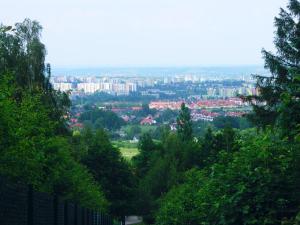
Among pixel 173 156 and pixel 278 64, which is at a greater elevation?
pixel 278 64

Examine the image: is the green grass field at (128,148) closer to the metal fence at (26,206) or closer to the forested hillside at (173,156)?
the forested hillside at (173,156)

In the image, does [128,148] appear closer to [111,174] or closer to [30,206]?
[111,174]

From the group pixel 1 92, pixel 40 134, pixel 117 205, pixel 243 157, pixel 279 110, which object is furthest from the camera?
pixel 117 205

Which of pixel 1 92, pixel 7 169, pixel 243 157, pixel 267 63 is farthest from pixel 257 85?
pixel 243 157

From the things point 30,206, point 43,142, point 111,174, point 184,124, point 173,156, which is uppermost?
point 30,206

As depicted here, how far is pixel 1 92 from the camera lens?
1789cm

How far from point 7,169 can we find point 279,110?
1299cm

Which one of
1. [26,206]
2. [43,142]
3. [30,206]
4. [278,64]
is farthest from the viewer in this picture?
[278,64]

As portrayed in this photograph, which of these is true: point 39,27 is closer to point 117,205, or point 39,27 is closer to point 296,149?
point 117,205

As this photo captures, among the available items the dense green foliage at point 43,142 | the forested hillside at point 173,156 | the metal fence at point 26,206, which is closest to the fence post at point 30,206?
the metal fence at point 26,206

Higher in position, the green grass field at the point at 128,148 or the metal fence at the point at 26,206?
the metal fence at the point at 26,206

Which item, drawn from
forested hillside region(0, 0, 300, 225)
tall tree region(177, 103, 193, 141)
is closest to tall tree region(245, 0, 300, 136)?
forested hillside region(0, 0, 300, 225)

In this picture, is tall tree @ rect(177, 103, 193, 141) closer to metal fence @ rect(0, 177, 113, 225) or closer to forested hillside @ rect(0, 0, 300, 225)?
forested hillside @ rect(0, 0, 300, 225)

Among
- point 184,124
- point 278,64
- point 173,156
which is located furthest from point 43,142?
point 184,124
